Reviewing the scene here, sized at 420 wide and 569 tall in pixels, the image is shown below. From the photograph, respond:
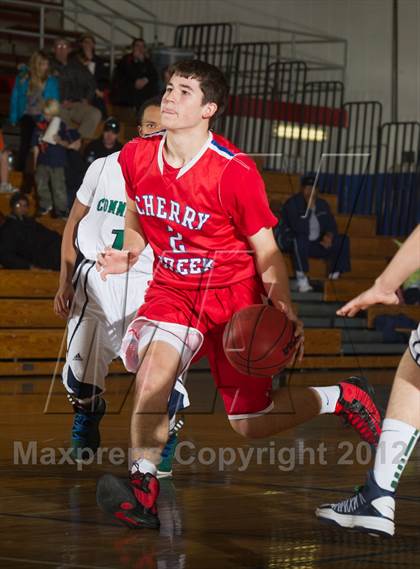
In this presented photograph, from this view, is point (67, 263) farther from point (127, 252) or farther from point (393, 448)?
point (393, 448)

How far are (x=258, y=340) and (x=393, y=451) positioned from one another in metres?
1.05

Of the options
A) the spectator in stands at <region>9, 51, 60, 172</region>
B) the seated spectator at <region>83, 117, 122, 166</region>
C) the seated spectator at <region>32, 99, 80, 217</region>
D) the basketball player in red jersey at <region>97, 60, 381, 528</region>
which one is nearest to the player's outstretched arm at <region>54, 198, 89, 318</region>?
the basketball player in red jersey at <region>97, 60, 381, 528</region>

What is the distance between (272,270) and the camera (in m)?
4.38

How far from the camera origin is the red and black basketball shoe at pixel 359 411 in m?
4.98

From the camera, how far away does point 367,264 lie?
14320 millimetres

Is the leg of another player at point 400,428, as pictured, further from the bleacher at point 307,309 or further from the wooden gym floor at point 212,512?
the bleacher at point 307,309

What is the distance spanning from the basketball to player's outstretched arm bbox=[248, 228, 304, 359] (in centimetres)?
11

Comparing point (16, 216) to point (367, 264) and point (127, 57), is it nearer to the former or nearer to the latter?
point (127, 57)

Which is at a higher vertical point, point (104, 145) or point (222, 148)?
point (222, 148)

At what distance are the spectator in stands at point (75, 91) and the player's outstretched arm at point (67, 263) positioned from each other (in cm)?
720

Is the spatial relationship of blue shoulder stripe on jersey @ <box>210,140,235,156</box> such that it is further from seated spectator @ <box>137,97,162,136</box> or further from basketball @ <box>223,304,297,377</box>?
seated spectator @ <box>137,97,162,136</box>

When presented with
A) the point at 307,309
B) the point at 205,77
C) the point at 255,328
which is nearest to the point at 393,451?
the point at 255,328

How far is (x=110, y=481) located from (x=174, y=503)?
568 millimetres

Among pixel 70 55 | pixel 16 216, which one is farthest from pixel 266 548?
pixel 70 55
